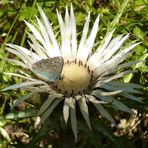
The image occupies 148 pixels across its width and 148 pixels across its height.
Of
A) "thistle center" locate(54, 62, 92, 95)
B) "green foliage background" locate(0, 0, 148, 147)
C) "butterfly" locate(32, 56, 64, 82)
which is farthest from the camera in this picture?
"green foliage background" locate(0, 0, 148, 147)

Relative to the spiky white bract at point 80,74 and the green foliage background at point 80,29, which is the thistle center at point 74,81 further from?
the green foliage background at point 80,29

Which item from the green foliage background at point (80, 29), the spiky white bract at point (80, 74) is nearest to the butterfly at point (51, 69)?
the spiky white bract at point (80, 74)

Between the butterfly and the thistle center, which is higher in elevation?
the butterfly

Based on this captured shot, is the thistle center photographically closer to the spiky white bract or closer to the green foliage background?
the spiky white bract

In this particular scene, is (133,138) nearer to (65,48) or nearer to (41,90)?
(65,48)

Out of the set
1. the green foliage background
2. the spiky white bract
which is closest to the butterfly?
the spiky white bract

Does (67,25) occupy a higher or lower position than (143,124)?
higher

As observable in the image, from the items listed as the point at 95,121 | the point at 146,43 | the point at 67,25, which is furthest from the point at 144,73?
the point at 95,121

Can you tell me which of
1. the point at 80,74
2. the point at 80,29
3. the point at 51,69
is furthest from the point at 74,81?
the point at 80,29
